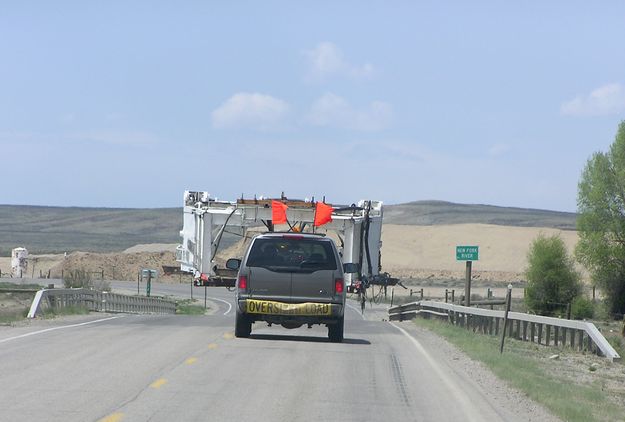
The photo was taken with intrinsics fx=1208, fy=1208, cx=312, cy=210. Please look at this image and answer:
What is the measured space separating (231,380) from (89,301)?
22.6 metres

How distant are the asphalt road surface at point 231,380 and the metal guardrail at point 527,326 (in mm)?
4091

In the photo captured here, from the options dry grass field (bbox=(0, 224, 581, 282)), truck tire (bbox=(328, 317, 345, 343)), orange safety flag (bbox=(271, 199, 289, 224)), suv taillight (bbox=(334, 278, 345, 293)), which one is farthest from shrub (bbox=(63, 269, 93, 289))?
suv taillight (bbox=(334, 278, 345, 293))

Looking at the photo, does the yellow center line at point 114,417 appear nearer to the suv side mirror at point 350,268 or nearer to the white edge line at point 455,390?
the white edge line at point 455,390

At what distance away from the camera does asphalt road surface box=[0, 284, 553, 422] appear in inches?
517

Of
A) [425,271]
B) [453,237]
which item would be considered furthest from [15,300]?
[453,237]

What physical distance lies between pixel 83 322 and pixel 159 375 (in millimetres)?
12782

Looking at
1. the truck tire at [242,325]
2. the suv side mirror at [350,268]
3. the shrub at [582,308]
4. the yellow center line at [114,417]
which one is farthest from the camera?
the shrub at [582,308]

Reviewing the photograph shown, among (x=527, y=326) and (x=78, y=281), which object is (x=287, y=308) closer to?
(x=527, y=326)

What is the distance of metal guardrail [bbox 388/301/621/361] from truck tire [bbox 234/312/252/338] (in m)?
7.47

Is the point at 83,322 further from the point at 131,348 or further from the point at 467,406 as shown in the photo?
the point at 467,406

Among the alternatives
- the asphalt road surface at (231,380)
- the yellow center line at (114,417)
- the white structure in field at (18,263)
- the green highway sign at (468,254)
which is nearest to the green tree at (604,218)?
→ the green highway sign at (468,254)

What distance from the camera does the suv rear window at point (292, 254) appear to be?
Answer: 72.6 ft

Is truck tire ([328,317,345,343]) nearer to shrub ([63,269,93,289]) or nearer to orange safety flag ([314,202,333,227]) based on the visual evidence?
orange safety flag ([314,202,333,227])

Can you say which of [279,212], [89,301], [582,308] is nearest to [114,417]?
[279,212]
